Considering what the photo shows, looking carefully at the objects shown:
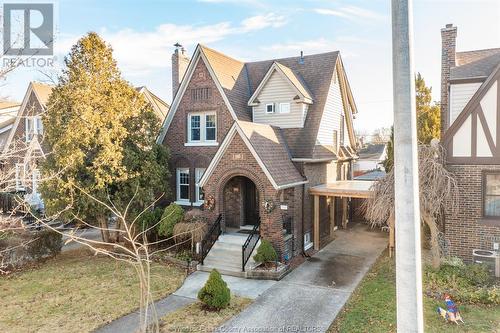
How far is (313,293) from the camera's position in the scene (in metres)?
11.4

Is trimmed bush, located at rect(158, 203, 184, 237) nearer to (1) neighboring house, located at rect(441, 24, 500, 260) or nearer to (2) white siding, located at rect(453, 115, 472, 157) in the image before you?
(1) neighboring house, located at rect(441, 24, 500, 260)

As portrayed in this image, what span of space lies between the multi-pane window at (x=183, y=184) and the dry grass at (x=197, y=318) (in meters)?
9.19

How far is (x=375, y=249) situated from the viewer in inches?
645

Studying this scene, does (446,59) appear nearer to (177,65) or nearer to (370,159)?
(177,65)

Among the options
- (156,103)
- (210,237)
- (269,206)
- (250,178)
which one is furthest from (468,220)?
(156,103)

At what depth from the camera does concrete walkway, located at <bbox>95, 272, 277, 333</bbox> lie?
9.21 m

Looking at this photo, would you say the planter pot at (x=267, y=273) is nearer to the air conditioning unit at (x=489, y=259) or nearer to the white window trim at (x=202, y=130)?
the air conditioning unit at (x=489, y=259)

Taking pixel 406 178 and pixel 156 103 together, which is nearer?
pixel 406 178

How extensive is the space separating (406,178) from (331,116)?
15478mm

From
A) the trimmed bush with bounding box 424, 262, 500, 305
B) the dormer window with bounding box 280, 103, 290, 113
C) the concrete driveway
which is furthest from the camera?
the dormer window with bounding box 280, 103, 290, 113

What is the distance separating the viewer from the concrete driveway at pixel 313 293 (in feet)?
30.6

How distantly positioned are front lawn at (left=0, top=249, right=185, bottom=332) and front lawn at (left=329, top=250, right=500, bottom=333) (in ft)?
18.8

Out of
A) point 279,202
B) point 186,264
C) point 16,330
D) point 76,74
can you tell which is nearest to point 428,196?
point 279,202

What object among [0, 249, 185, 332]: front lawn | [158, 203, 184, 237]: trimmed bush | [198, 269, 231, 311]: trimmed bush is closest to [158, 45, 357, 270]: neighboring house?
[158, 203, 184, 237]: trimmed bush
